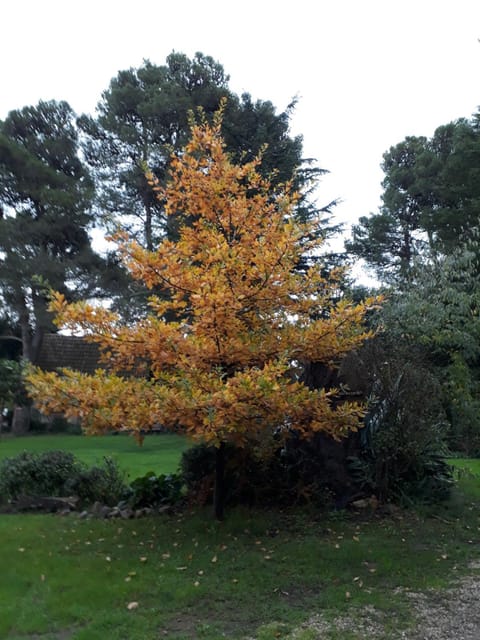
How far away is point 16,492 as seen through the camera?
29.3ft

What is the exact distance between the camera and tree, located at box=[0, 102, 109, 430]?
2447 centimetres

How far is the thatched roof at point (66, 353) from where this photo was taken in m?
32.1

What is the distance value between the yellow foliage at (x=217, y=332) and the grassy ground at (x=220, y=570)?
3.89 feet

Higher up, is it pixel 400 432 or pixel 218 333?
pixel 218 333

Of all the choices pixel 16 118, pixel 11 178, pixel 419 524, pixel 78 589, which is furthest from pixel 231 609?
pixel 16 118

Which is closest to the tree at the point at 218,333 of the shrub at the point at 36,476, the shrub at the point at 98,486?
the shrub at the point at 98,486

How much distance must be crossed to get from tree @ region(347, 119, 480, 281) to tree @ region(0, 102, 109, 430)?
36.8 ft

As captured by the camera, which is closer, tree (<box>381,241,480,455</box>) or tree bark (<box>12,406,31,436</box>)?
tree (<box>381,241,480,455</box>)

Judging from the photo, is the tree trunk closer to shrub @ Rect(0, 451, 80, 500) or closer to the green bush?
the green bush

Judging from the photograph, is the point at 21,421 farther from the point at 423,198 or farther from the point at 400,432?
the point at 400,432

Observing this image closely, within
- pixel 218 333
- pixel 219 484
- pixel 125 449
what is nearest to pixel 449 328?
pixel 219 484

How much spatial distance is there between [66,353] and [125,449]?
15.0 m

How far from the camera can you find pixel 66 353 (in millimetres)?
33094

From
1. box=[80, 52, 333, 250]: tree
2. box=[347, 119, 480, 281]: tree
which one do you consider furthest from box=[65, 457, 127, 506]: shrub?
box=[347, 119, 480, 281]: tree
